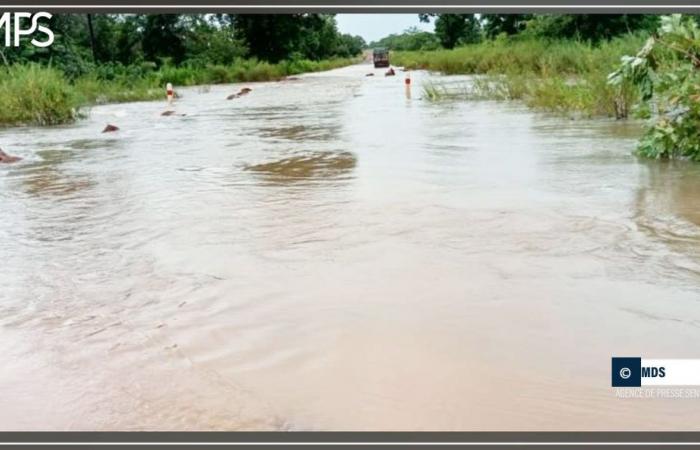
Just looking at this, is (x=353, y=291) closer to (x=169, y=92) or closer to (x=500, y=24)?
(x=500, y=24)

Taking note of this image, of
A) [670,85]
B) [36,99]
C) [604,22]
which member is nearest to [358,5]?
[604,22]

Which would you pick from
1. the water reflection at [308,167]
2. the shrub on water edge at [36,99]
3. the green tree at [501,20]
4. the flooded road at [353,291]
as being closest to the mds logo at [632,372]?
the flooded road at [353,291]

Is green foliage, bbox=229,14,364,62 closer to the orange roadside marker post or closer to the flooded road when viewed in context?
the flooded road

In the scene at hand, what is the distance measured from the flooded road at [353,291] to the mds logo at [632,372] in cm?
5

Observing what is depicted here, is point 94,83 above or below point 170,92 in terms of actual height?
above

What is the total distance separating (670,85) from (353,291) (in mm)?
2740

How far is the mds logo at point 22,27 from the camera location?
5.37 ft

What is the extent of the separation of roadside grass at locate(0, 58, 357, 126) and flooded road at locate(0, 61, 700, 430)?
1.91 m

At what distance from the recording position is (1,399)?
67.4 inches

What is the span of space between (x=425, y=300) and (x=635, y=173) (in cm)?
256

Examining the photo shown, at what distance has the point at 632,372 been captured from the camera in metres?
1.50

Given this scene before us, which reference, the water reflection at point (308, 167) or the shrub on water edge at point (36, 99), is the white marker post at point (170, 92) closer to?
the shrub on water edge at point (36, 99)
